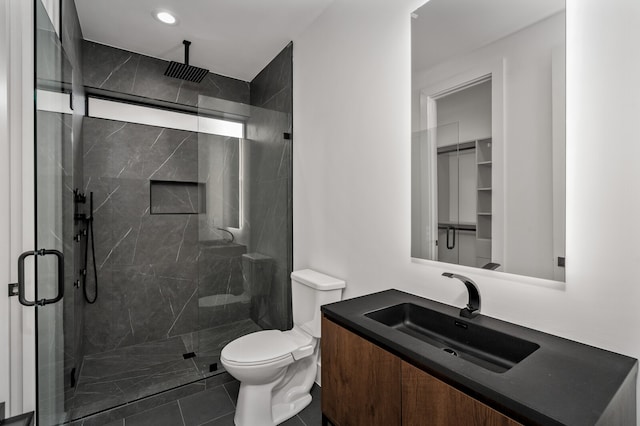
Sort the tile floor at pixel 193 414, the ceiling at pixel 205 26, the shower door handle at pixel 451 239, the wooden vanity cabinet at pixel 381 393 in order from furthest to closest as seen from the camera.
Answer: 1. the ceiling at pixel 205 26
2. the tile floor at pixel 193 414
3. the shower door handle at pixel 451 239
4. the wooden vanity cabinet at pixel 381 393

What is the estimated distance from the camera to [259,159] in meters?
2.52

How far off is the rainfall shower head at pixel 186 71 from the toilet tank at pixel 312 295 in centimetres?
217

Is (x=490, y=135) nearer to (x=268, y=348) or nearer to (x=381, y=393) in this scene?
(x=381, y=393)

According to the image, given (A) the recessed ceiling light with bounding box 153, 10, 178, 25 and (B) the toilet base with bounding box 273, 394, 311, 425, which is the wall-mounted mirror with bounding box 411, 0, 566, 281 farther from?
(A) the recessed ceiling light with bounding box 153, 10, 178, 25

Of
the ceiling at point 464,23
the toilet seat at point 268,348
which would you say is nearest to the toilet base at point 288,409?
the toilet seat at point 268,348

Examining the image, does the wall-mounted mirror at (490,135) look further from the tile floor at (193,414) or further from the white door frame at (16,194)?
the white door frame at (16,194)

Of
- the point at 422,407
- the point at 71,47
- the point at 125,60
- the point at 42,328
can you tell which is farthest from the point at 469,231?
the point at 125,60

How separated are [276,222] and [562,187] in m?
1.99

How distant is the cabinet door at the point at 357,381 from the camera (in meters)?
1.04

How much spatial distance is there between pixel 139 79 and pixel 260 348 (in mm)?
2662

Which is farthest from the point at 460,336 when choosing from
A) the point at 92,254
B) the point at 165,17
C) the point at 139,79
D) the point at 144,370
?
the point at 139,79

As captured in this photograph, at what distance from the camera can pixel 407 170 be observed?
1.58 meters

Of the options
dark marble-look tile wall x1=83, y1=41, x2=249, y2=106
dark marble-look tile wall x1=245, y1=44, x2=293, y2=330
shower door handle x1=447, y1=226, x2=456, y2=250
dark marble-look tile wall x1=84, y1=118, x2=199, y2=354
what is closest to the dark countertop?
shower door handle x1=447, y1=226, x2=456, y2=250

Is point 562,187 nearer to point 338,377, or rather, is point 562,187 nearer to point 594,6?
point 594,6
